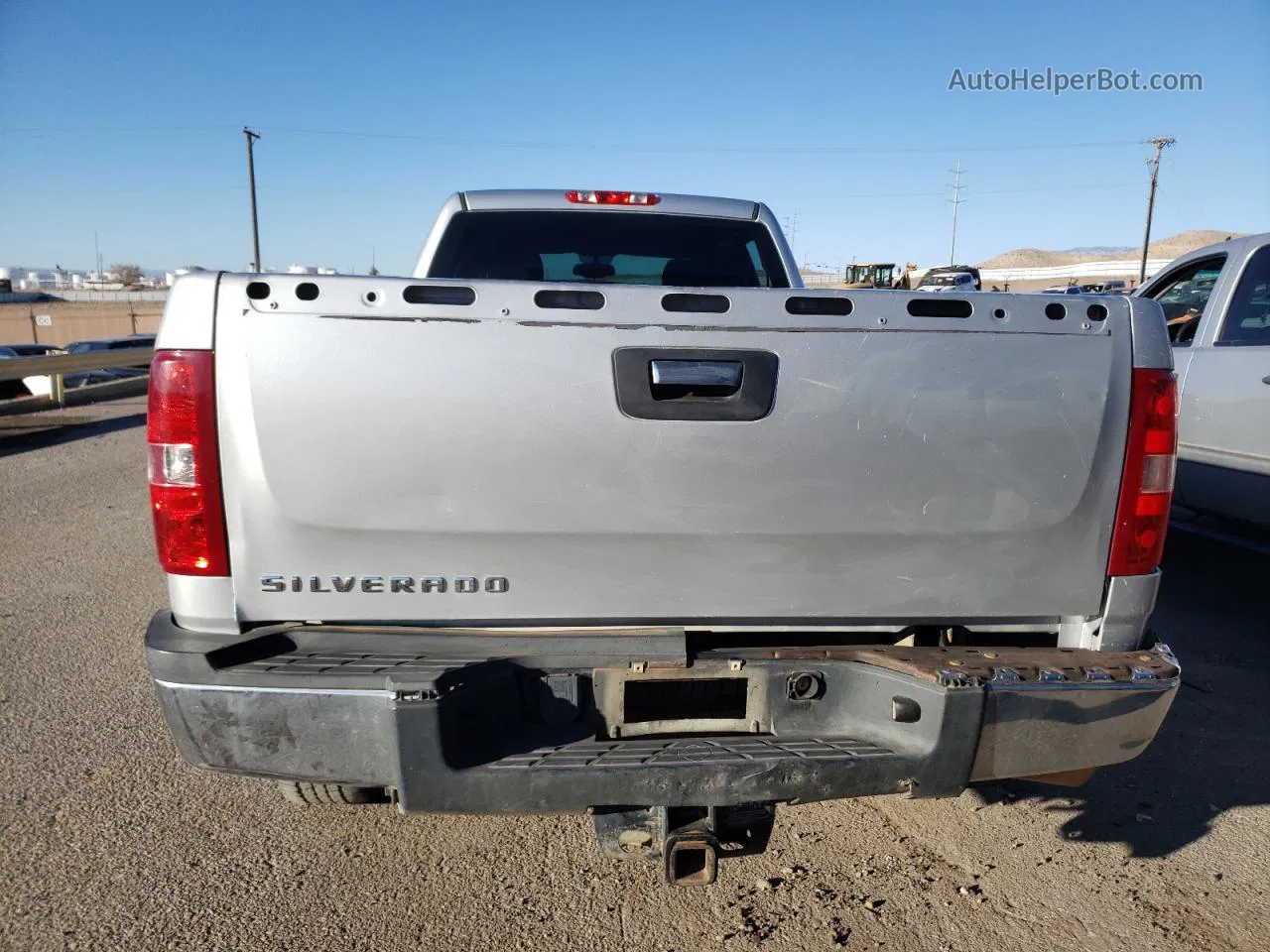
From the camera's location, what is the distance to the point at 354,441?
216cm

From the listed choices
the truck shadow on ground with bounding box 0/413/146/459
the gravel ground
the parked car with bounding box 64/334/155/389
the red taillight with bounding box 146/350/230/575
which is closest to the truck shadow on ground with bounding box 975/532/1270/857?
the gravel ground

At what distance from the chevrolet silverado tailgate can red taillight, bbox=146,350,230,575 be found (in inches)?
1.7

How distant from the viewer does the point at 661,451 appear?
7.30ft

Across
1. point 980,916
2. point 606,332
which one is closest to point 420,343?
point 606,332

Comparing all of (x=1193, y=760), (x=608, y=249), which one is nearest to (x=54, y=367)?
(x=608, y=249)

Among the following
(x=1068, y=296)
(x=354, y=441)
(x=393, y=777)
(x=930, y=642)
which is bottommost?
(x=393, y=777)

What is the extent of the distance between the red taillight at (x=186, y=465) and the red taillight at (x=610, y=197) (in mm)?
2250

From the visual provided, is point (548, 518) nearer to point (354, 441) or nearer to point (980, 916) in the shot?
point (354, 441)

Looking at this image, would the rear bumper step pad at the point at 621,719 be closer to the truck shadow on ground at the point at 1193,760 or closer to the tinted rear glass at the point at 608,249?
the truck shadow on ground at the point at 1193,760

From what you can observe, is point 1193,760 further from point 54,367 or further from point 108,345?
point 108,345

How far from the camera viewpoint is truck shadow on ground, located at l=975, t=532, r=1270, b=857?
3213 millimetres

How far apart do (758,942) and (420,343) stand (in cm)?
193

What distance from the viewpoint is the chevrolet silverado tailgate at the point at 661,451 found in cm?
215

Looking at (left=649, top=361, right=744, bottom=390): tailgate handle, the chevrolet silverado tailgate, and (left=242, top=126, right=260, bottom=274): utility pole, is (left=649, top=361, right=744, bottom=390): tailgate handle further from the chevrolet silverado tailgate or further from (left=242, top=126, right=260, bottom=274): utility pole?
(left=242, top=126, right=260, bottom=274): utility pole
